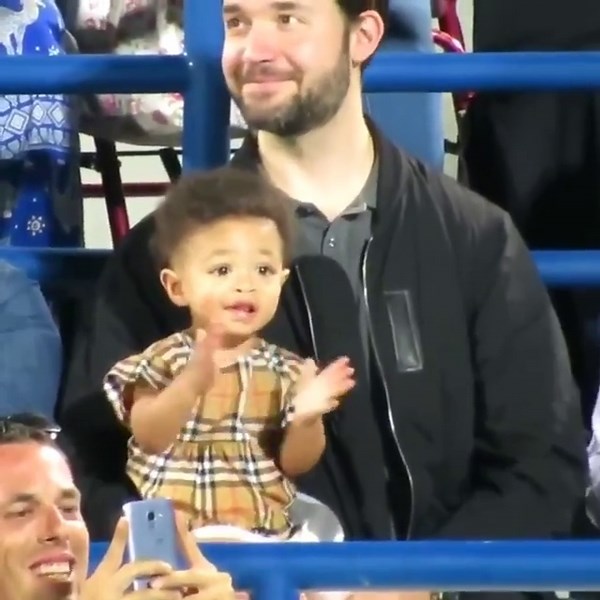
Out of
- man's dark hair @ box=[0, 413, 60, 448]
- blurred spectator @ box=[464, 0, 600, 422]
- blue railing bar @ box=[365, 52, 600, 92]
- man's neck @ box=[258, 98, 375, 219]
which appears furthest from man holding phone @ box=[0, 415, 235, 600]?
blurred spectator @ box=[464, 0, 600, 422]

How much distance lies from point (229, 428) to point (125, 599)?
0.19m

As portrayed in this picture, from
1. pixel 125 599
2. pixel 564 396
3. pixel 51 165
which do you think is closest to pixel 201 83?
pixel 51 165

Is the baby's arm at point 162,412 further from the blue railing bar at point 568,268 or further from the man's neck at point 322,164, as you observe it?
the blue railing bar at point 568,268

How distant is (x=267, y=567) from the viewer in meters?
0.68

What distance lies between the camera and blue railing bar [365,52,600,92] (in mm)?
946

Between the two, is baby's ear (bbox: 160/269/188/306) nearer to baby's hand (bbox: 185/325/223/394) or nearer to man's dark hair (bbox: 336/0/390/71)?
baby's hand (bbox: 185/325/223/394)

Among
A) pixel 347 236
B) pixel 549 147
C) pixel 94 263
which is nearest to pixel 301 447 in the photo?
pixel 347 236

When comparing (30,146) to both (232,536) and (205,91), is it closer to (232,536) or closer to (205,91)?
(205,91)

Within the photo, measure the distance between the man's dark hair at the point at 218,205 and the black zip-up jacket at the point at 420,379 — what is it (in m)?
0.03

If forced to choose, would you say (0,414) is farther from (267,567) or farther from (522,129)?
(522,129)

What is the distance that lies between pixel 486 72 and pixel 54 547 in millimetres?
426

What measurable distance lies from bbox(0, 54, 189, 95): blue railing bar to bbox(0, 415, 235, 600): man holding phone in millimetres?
274

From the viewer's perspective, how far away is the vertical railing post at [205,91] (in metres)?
0.98

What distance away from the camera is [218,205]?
836 mm
